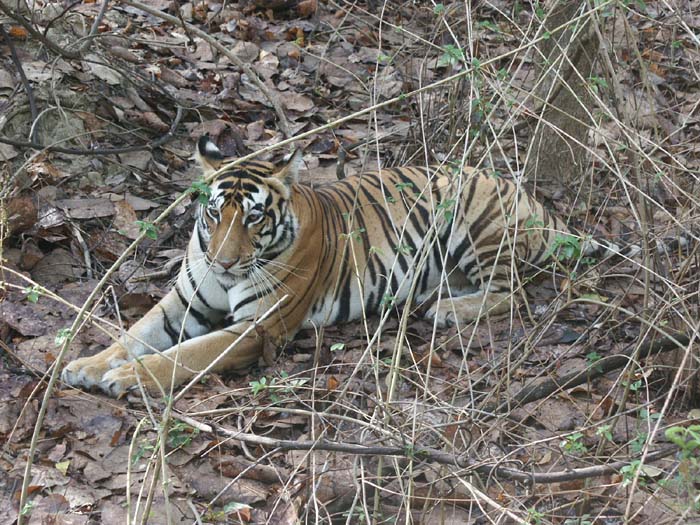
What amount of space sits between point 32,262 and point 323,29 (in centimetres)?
401

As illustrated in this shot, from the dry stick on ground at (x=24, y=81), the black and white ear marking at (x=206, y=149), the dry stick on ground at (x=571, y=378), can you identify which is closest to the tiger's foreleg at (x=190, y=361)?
the black and white ear marking at (x=206, y=149)

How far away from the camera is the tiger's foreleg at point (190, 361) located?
457 centimetres

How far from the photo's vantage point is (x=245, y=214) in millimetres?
5016

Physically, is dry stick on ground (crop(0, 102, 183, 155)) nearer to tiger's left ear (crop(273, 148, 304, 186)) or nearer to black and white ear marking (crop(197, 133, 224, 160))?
black and white ear marking (crop(197, 133, 224, 160))

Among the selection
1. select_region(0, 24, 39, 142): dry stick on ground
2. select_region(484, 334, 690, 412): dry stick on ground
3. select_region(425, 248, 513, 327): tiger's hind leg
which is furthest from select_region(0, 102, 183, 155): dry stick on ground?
select_region(484, 334, 690, 412): dry stick on ground

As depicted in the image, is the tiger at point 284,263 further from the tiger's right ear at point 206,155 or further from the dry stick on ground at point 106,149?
the dry stick on ground at point 106,149

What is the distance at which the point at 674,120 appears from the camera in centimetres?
674

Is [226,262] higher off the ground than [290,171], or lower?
lower

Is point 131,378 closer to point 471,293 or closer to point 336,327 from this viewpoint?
point 336,327

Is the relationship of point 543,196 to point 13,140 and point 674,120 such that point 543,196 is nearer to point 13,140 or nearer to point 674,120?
point 674,120

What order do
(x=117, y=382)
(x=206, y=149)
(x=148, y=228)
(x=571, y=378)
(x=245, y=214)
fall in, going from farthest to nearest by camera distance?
(x=206, y=149)
(x=245, y=214)
(x=117, y=382)
(x=571, y=378)
(x=148, y=228)

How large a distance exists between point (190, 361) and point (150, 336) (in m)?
0.40

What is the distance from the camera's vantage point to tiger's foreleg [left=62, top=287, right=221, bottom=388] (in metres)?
4.63

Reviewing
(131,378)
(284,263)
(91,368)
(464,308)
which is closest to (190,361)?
(131,378)
